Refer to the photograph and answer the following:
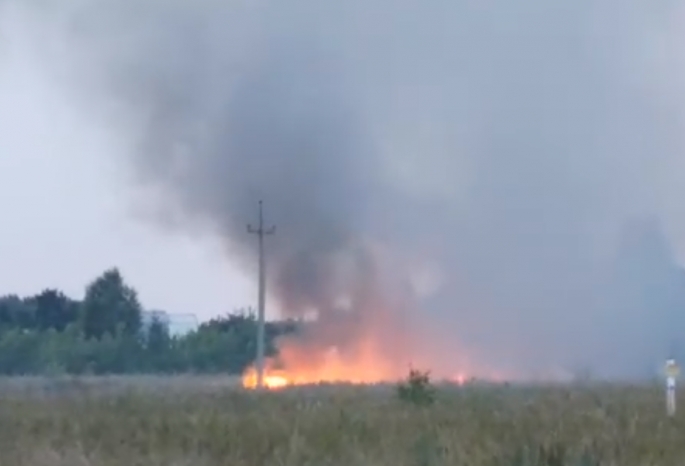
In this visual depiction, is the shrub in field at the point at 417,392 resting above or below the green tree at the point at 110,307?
below

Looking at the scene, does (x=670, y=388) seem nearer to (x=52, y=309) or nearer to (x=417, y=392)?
(x=417, y=392)

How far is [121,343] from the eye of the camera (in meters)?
86.4

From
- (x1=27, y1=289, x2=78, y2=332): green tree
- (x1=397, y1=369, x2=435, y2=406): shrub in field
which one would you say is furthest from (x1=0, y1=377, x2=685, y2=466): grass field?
(x1=27, y1=289, x2=78, y2=332): green tree

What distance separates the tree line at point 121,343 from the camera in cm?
8319

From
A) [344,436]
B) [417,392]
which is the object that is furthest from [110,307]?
[344,436]

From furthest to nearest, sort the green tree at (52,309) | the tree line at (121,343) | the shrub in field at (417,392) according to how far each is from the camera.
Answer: the green tree at (52,309)
the tree line at (121,343)
the shrub in field at (417,392)

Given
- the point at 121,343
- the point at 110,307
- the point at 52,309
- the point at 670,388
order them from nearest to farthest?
the point at 670,388 < the point at 121,343 < the point at 110,307 < the point at 52,309

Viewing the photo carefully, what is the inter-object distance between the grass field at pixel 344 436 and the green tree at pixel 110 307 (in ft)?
237

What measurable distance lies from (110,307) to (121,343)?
500 inches

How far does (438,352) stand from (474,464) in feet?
221

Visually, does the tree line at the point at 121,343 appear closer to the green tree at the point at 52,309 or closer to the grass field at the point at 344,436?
the green tree at the point at 52,309

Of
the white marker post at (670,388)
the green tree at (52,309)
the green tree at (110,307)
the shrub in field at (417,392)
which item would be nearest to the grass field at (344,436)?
the white marker post at (670,388)

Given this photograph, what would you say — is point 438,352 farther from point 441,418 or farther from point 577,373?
point 441,418

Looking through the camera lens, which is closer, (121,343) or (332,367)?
(332,367)
